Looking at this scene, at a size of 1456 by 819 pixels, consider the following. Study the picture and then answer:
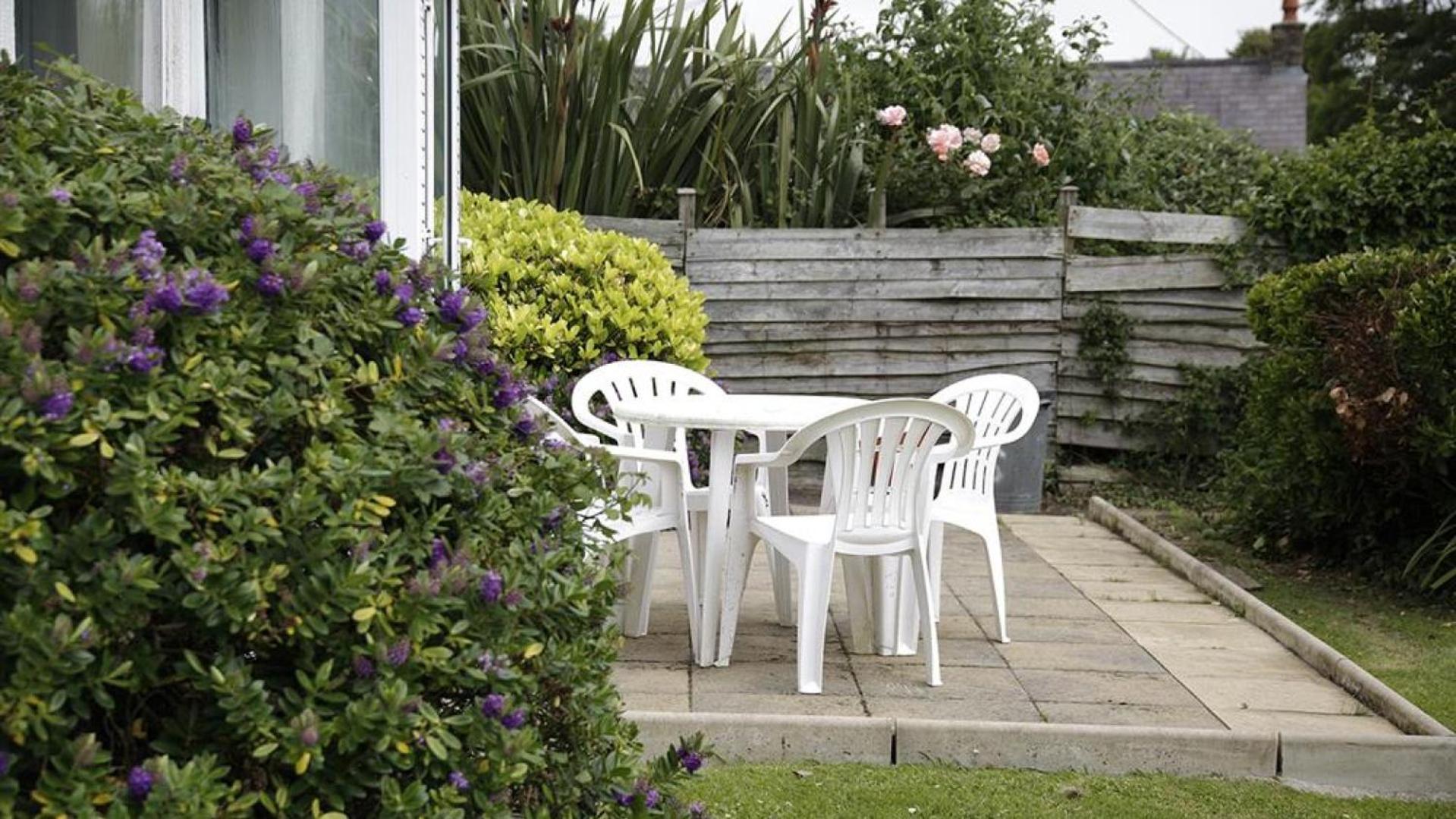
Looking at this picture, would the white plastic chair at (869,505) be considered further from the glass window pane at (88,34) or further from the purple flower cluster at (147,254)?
the purple flower cluster at (147,254)

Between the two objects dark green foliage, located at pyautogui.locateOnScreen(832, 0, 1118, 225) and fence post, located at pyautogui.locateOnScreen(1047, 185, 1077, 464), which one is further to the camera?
dark green foliage, located at pyautogui.locateOnScreen(832, 0, 1118, 225)

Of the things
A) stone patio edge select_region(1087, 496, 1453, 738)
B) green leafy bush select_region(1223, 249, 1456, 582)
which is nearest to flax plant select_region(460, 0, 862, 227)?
stone patio edge select_region(1087, 496, 1453, 738)

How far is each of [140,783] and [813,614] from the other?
318 centimetres

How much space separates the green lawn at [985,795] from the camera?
4.02 meters

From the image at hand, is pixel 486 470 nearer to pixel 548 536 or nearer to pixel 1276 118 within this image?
pixel 548 536

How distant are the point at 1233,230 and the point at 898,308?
202cm

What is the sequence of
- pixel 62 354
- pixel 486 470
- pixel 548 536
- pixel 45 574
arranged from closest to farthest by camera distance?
1. pixel 45 574
2. pixel 62 354
3. pixel 486 470
4. pixel 548 536

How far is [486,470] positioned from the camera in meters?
2.35

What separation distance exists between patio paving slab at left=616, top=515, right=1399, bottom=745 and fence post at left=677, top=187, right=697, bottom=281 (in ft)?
9.22

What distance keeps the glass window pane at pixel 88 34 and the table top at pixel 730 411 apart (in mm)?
2216

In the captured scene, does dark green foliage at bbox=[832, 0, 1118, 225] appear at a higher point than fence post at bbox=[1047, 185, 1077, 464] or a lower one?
higher

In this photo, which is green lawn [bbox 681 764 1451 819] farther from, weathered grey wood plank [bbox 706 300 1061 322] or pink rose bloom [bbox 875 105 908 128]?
pink rose bloom [bbox 875 105 908 128]

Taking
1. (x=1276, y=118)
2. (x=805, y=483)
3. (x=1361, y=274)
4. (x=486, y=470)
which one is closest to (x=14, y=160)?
(x=486, y=470)

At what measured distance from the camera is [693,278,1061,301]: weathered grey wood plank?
943cm
